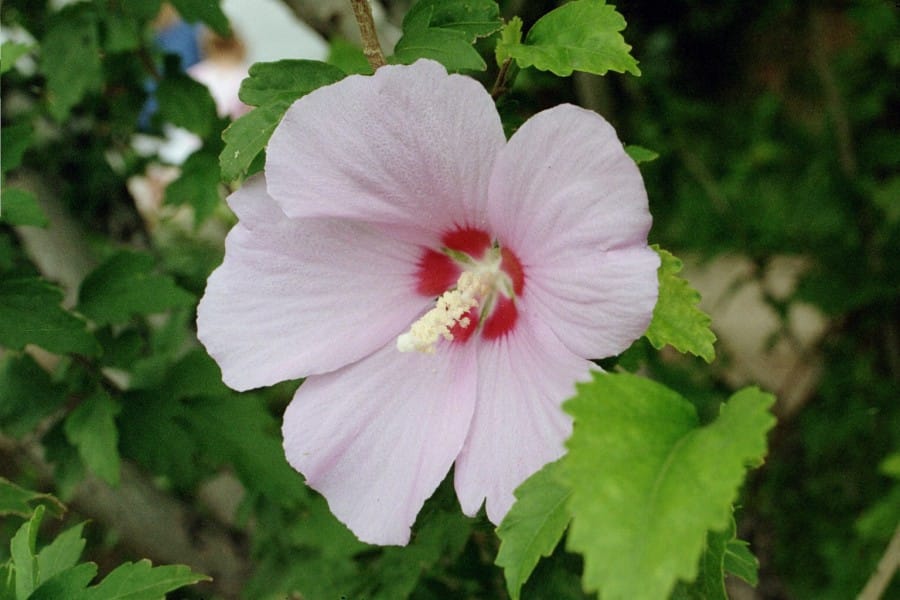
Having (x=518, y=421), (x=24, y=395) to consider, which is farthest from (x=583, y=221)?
(x=24, y=395)

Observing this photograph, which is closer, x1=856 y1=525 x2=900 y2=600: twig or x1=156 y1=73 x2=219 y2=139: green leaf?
x1=856 y1=525 x2=900 y2=600: twig

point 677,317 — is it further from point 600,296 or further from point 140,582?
point 140,582

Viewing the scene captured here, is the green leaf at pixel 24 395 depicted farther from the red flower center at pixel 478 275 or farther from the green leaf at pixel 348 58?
the red flower center at pixel 478 275

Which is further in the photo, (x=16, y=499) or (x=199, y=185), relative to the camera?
(x=199, y=185)

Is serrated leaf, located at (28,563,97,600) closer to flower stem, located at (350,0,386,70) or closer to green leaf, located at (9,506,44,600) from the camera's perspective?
green leaf, located at (9,506,44,600)

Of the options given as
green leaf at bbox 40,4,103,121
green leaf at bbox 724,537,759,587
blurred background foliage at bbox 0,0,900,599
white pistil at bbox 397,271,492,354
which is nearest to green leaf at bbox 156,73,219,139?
blurred background foliage at bbox 0,0,900,599

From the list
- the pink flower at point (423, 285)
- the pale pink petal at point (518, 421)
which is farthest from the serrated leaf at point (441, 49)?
the pale pink petal at point (518, 421)

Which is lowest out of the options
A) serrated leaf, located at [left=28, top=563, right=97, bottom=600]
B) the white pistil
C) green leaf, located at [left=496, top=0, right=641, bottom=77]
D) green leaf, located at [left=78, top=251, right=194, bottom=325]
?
green leaf, located at [left=78, top=251, right=194, bottom=325]

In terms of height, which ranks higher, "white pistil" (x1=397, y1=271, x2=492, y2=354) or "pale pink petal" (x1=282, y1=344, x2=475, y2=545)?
"white pistil" (x1=397, y1=271, x2=492, y2=354)
